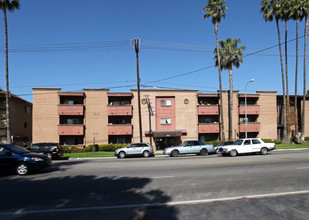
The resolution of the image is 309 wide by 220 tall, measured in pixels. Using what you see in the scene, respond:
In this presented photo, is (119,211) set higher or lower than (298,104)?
lower

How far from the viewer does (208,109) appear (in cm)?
3344

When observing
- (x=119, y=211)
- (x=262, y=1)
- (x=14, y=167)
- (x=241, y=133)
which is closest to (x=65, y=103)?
(x=14, y=167)

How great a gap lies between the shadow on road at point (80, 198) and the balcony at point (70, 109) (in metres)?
21.6

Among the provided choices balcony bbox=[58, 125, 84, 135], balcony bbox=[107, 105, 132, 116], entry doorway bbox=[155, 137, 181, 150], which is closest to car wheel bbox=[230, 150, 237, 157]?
entry doorway bbox=[155, 137, 181, 150]

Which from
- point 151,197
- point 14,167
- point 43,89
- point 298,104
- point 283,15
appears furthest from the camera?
point 298,104

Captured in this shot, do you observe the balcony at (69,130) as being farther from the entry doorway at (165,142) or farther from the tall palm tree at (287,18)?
the tall palm tree at (287,18)

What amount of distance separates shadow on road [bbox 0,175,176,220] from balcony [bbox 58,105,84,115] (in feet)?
70.9

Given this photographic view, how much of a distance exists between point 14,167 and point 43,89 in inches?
872

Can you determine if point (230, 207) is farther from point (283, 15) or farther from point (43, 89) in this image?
point (283, 15)

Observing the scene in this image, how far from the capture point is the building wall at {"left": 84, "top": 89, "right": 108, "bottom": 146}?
31172 mm

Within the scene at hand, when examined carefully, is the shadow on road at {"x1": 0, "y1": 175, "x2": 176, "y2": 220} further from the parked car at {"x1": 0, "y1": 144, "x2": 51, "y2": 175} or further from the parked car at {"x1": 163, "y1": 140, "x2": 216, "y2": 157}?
the parked car at {"x1": 163, "y1": 140, "x2": 216, "y2": 157}

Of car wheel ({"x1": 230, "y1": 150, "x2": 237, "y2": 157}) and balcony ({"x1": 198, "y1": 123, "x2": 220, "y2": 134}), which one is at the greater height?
balcony ({"x1": 198, "y1": 123, "x2": 220, "y2": 134})

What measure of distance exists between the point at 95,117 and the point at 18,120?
446 inches

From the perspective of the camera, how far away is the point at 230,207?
18.2 feet
